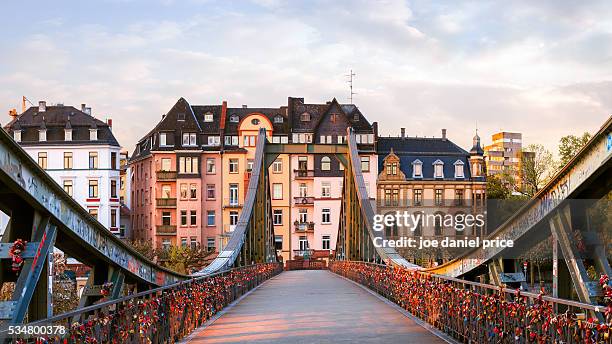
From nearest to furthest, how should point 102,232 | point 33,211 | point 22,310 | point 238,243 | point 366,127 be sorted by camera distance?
point 22,310 → point 33,211 → point 102,232 → point 238,243 → point 366,127

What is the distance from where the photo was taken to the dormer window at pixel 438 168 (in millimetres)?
79625

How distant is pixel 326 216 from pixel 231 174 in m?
8.42

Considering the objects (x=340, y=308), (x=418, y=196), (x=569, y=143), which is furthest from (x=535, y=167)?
(x=340, y=308)

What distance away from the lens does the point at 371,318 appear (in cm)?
1616

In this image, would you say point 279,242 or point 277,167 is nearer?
point 279,242

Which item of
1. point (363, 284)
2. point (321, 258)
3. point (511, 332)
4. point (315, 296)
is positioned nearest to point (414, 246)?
point (321, 258)

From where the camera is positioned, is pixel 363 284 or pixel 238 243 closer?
pixel 238 243

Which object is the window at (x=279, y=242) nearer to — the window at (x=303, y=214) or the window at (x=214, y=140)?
the window at (x=303, y=214)

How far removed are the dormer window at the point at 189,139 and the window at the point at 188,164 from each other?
48.3 inches

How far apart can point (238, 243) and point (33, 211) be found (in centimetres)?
1796

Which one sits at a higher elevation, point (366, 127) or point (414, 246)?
point (366, 127)

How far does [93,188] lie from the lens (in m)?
65.4

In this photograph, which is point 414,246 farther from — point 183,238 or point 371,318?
point 371,318

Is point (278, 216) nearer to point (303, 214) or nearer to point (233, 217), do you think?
point (303, 214)
